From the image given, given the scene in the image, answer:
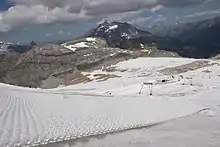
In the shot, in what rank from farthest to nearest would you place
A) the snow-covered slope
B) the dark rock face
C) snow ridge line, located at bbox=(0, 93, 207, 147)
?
the snow-covered slope
the dark rock face
snow ridge line, located at bbox=(0, 93, 207, 147)

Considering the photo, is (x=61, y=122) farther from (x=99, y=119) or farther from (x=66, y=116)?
(x=99, y=119)

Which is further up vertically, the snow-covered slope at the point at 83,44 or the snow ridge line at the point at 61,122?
the snow-covered slope at the point at 83,44

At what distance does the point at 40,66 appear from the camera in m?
115

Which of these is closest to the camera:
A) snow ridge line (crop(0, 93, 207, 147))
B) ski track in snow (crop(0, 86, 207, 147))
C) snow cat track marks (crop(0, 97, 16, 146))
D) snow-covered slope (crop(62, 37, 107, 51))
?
snow cat track marks (crop(0, 97, 16, 146))

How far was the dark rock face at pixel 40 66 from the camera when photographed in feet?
358

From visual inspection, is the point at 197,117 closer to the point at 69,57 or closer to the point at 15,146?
the point at 15,146

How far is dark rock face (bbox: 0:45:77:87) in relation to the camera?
4296 inches

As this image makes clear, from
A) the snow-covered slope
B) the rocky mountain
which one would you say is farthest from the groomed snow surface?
the snow-covered slope

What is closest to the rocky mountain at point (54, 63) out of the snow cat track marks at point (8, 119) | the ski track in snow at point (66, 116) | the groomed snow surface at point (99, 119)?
the groomed snow surface at point (99, 119)

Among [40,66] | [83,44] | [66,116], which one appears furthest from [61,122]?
[83,44]

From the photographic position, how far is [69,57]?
4700 inches

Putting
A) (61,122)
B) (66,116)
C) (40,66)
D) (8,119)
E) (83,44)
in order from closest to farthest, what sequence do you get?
(8,119) → (61,122) → (66,116) → (40,66) → (83,44)

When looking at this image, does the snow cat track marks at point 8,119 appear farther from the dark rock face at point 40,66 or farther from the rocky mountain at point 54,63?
the dark rock face at point 40,66

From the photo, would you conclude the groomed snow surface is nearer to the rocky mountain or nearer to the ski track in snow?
the ski track in snow
